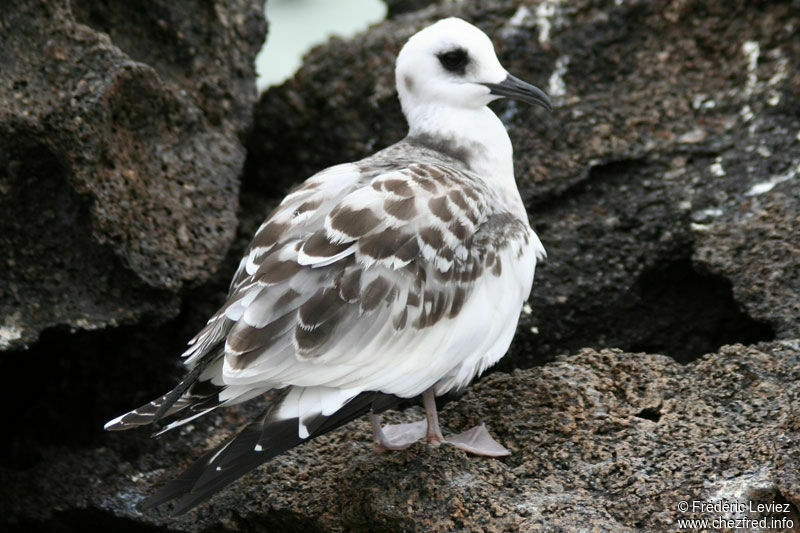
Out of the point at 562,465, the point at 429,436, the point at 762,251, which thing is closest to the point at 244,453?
the point at 429,436

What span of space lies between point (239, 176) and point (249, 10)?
0.79 metres

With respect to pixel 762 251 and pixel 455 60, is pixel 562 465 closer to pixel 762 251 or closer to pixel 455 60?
pixel 762 251

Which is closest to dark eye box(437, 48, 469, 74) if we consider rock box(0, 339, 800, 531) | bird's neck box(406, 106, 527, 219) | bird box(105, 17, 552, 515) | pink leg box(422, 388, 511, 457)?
bird's neck box(406, 106, 527, 219)

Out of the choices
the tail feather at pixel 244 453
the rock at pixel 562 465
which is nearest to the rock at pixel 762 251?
the rock at pixel 562 465

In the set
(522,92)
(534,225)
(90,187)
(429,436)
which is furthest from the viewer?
(534,225)

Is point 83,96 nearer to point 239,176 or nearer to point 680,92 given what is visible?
point 239,176

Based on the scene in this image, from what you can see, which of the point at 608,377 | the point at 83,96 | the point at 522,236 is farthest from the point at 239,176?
the point at 608,377

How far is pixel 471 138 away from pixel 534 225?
0.50 metres

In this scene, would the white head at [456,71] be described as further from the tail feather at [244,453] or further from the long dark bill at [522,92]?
the tail feather at [244,453]

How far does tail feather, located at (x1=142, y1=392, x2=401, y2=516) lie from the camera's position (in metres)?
→ 3.10

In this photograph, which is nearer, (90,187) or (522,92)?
(90,187)

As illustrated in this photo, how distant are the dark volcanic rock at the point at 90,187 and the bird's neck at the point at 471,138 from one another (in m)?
0.81

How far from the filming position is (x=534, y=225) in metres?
4.50

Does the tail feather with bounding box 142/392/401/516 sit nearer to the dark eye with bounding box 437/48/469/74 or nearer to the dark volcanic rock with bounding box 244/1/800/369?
the dark volcanic rock with bounding box 244/1/800/369
